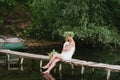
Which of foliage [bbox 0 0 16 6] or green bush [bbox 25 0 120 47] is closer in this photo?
green bush [bbox 25 0 120 47]

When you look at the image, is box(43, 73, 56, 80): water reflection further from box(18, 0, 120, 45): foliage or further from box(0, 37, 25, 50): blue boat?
box(18, 0, 120, 45): foliage

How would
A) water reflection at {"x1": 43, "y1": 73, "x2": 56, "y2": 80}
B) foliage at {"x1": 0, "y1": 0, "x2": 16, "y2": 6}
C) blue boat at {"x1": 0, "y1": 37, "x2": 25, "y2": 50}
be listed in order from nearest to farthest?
water reflection at {"x1": 43, "y1": 73, "x2": 56, "y2": 80}
blue boat at {"x1": 0, "y1": 37, "x2": 25, "y2": 50}
foliage at {"x1": 0, "y1": 0, "x2": 16, "y2": 6}

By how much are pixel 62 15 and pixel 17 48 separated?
355 centimetres

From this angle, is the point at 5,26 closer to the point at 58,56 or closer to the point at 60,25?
the point at 60,25

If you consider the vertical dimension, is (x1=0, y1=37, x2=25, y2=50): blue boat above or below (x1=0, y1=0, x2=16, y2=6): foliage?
below

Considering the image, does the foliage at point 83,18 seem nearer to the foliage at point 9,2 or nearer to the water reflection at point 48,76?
the foliage at point 9,2

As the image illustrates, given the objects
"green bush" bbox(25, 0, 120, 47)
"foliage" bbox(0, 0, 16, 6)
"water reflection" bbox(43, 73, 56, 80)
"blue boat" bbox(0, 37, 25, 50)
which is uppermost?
"foliage" bbox(0, 0, 16, 6)

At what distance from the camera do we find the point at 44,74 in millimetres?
17828

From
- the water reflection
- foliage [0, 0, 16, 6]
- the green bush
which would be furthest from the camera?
foliage [0, 0, 16, 6]

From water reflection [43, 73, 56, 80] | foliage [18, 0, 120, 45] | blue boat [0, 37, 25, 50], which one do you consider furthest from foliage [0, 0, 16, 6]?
water reflection [43, 73, 56, 80]

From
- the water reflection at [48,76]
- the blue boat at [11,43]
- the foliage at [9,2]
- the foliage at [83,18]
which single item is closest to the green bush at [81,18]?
the foliage at [83,18]

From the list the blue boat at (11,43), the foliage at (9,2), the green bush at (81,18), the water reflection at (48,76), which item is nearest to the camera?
the water reflection at (48,76)

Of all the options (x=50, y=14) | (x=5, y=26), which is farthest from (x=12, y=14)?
(x=50, y=14)

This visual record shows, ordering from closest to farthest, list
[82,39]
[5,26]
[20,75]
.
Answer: [20,75] < [82,39] < [5,26]
